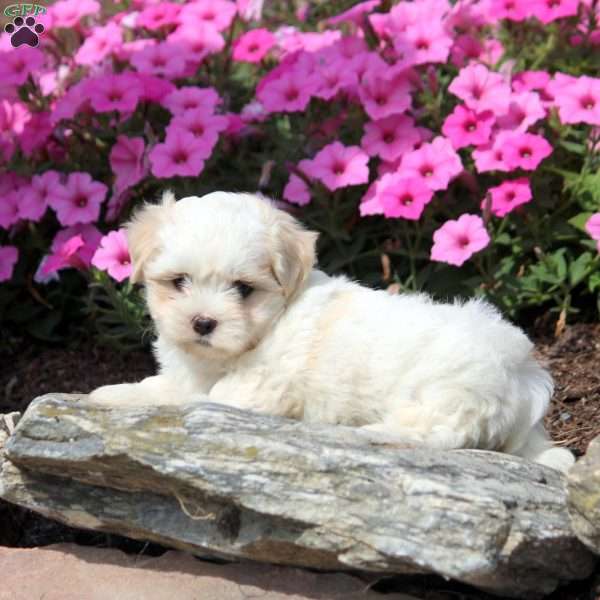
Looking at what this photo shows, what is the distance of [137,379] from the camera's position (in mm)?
5109

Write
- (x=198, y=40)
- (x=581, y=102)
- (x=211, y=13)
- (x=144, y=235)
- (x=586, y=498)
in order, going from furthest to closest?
(x=211, y=13) → (x=198, y=40) → (x=581, y=102) → (x=144, y=235) → (x=586, y=498)

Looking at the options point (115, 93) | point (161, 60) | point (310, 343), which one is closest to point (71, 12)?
point (161, 60)

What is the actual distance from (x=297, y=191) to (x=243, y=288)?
5.68 feet

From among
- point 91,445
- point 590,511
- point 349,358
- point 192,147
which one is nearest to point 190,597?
point 91,445

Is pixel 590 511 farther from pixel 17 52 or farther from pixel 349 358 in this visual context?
pixel 17 52

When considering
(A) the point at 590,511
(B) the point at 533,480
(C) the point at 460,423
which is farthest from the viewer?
(C) the point at 460,423

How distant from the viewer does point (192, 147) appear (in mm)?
5090

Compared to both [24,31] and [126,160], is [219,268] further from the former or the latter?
[24,31]

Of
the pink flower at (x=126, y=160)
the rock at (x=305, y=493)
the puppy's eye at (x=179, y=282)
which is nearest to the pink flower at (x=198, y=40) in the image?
the pink flower at (x=126, y=160)

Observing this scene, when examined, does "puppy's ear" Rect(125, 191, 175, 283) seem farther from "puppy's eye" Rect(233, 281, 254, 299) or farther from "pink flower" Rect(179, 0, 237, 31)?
"pink flower" Rect(179, 0, 237, 31)

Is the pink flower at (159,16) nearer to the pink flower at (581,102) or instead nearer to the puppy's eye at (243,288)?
the pink flower at (581,102)

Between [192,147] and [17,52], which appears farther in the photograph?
[17,52]

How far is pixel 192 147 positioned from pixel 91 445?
2175 millimetres

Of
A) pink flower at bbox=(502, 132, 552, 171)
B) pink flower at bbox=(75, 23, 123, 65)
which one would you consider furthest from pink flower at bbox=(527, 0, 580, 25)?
pink flower at bbox=(75, 23, 123, 65)
